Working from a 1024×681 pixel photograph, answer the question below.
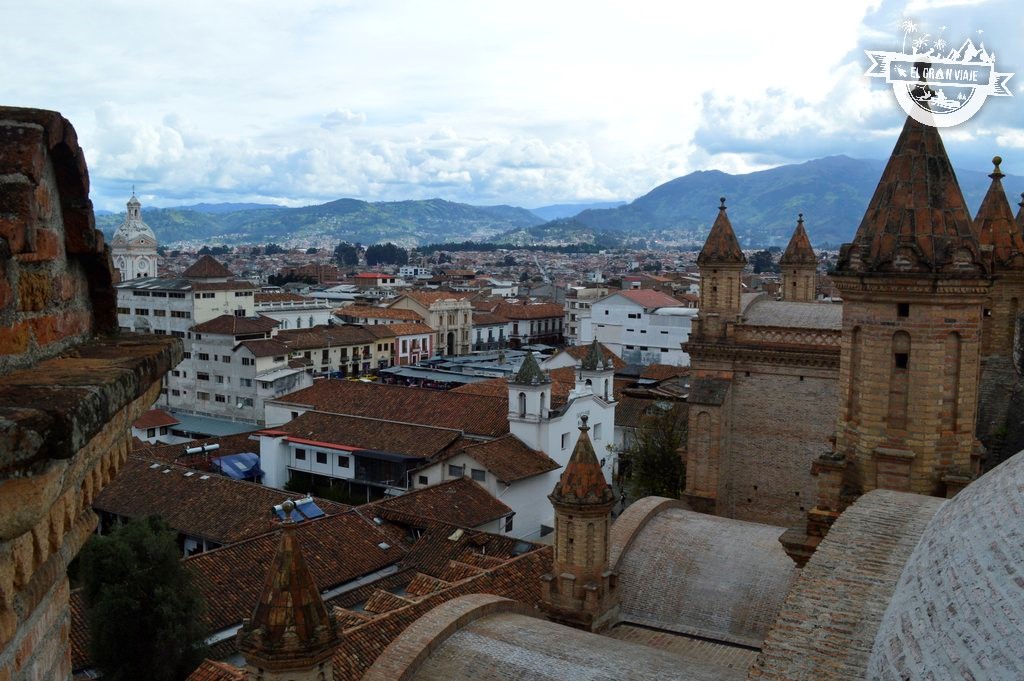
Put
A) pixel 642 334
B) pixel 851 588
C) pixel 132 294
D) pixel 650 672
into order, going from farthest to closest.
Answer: pixel 642 334 → pixel 132 294 → pixel 650 672 → pixel 851 588

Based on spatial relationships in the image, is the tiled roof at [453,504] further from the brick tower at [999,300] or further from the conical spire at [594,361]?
the brick tower at [999,300]

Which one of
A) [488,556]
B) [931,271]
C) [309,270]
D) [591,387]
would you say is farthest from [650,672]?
[309,270]

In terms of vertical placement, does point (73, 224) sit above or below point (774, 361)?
above

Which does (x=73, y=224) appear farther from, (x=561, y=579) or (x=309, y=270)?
(x=309, y=270)

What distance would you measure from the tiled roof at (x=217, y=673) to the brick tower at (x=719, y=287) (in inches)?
553

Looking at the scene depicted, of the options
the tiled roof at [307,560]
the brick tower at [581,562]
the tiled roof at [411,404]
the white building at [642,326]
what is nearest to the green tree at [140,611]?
the tiled roof at [307,560]

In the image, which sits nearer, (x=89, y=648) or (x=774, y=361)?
(x=89, y=648)

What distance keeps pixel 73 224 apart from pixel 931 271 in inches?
460

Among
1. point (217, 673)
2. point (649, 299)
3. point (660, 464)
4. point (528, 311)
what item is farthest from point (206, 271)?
point (217, 673)

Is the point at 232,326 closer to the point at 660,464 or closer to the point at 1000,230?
the point at 660,464

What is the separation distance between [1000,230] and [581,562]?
37.8ft

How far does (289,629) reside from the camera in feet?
36.7

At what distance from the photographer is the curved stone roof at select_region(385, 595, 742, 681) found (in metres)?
12.1

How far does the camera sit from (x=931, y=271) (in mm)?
12461
